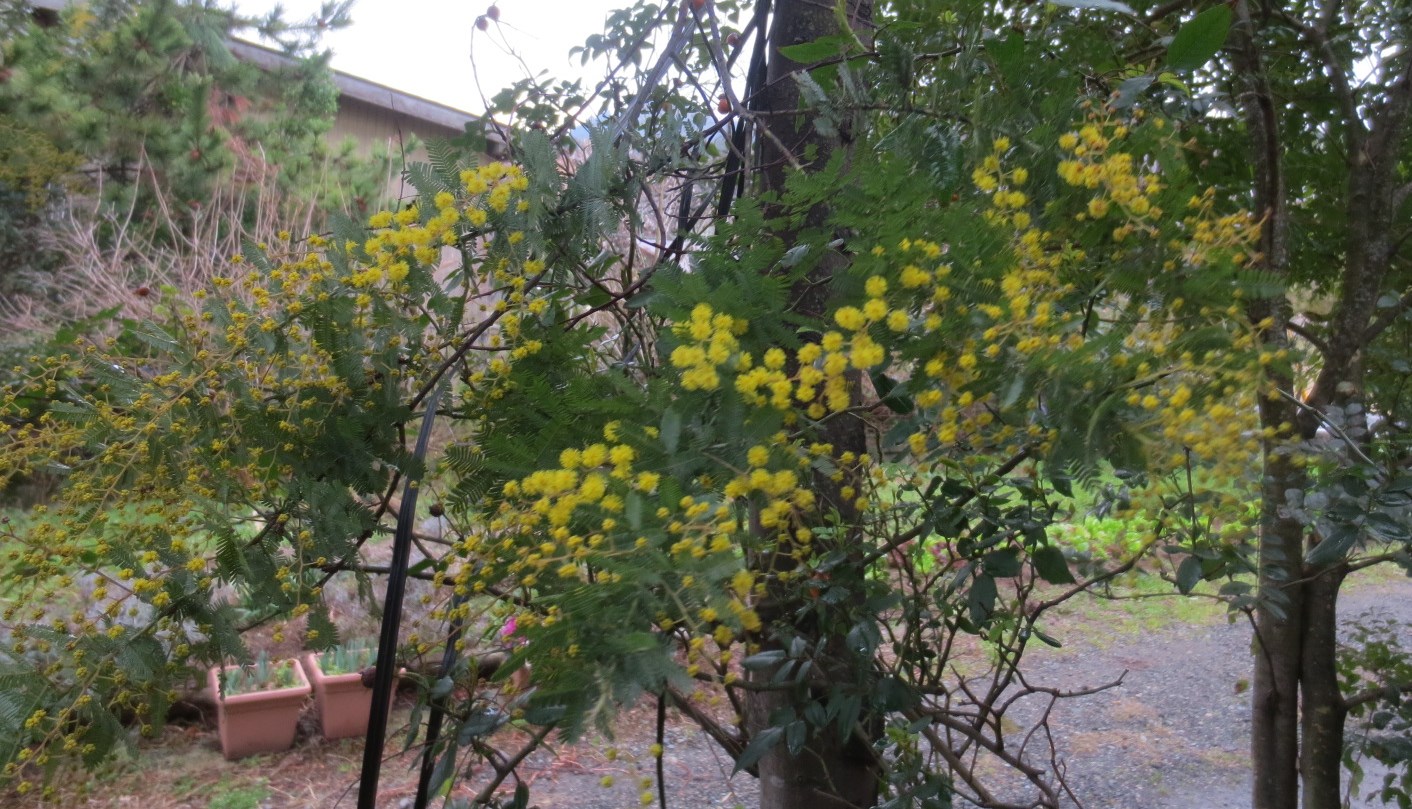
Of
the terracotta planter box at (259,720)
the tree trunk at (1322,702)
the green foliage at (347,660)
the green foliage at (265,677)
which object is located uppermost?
the tree trunk at (1322,702)

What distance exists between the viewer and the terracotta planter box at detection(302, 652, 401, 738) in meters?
3.85

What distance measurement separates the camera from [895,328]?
73 centimetres

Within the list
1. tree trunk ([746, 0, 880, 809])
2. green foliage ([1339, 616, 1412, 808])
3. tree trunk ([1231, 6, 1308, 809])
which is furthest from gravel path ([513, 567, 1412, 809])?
tree trunk ([746, 0, 880, 809])

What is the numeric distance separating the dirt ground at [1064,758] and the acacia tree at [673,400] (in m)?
2.28

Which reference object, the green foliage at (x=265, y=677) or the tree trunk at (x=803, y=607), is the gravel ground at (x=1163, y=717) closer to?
the tree trunk at (x=803, y=607)

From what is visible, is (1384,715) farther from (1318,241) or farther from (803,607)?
(803,607)

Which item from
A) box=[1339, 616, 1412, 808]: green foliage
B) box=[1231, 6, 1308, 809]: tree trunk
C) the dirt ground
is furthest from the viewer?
the dirt ground

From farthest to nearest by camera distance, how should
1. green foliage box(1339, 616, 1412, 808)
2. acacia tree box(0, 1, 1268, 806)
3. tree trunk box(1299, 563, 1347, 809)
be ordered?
tree trunk box(1299, 563, 1347, 809) < green foliage box(1339, 616, 1412, 808) < acacia tree box(0, 1, 1268, 806)

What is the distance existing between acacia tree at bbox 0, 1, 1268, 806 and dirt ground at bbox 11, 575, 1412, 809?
2.28m

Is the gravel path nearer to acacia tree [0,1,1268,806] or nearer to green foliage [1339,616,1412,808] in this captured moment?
green foliage [1339,616,1412,808]

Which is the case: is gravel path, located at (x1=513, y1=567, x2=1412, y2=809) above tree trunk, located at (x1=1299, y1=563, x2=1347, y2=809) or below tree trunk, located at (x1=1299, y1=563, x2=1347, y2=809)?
below

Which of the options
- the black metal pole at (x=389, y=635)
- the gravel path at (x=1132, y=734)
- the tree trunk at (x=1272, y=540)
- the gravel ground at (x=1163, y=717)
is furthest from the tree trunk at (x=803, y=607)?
the gravel ground at (x=1163, y=717)

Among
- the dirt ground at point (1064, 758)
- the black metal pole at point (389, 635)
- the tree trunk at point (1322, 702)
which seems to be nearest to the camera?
the black metal pole at point (389, 635)

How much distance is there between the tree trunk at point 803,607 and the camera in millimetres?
1254
